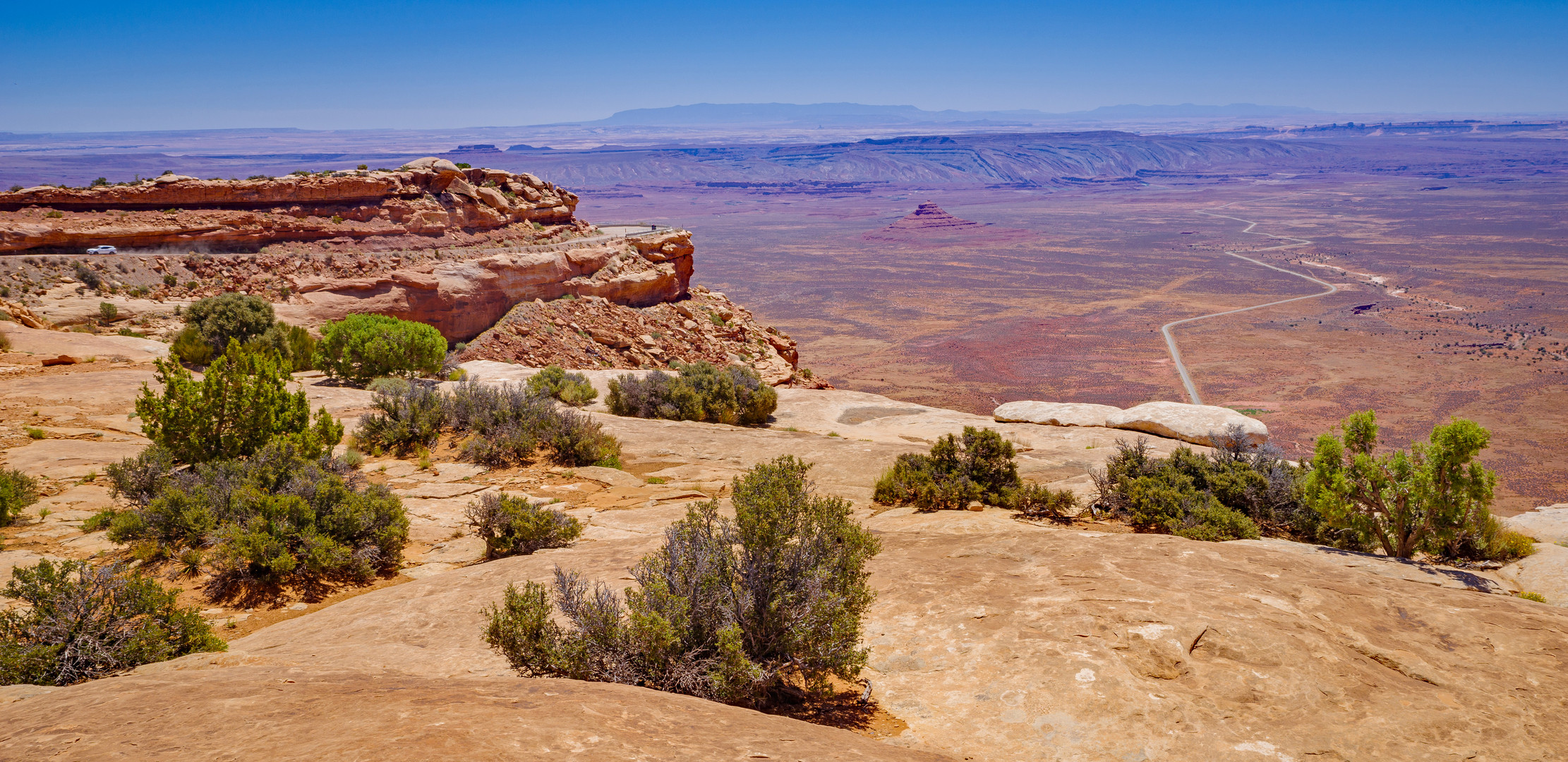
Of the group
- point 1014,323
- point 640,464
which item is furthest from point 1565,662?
point 1014,323

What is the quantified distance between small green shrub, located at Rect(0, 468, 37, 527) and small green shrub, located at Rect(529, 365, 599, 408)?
318 inches

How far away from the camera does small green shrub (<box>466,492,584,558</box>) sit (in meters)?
8.20

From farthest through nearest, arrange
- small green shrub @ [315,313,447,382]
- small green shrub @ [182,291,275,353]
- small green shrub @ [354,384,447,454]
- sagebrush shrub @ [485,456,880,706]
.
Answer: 1. small green shrub @ [182,291,275,353]
2. small green shrub @ [315,313,447,382]
3. small green shrub @ [354,384,447,454]
4. sagebrush shrub @ [485,456,880,706]

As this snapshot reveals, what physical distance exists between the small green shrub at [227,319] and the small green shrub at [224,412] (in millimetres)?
13179

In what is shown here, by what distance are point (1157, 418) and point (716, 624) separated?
13292 mm

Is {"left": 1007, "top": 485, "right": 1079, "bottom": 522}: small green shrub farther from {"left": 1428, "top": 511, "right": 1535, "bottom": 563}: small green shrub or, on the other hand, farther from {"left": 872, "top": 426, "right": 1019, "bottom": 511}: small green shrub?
{"left": 1428, "top": 511, "right": 1535, "bottom": 563}: small green shrub

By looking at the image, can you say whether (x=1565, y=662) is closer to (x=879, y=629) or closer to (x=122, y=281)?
(x=879, y=629)

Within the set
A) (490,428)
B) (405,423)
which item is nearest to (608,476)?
(490,428)

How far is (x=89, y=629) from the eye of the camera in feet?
17.2

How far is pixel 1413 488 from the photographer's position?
7582 millimetres

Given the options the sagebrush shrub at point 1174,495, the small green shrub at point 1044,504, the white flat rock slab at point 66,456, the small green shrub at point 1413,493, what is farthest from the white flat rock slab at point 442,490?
the small green shrub at point 1413,493

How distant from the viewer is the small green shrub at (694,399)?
16.8 metres

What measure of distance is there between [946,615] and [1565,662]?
390cm

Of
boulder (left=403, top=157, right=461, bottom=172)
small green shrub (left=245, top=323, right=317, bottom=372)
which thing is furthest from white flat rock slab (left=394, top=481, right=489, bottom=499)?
boulder (left=403, top=157, right=461, bottom=172)
